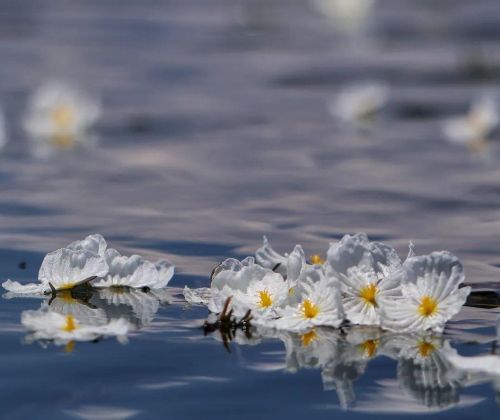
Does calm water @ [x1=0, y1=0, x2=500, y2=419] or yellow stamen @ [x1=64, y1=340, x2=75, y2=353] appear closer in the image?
calm water @ [x1=0, y1=0, x2=500, y2=419]

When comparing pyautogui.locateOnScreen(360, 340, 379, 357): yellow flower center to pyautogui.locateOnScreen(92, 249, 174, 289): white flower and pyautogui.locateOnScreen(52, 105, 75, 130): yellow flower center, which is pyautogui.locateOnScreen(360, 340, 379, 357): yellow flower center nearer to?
pyautogui.locateOnScreen(92, 249, 174, 289): white flower

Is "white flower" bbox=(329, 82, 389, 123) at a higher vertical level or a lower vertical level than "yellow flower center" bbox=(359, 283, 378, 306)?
higher

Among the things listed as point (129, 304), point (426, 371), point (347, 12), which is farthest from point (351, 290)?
point (347, 12)

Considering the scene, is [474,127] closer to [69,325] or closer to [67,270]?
[67,270]

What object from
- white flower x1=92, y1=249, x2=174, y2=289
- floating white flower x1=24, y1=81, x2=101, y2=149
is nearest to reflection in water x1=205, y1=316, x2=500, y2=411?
white flower x1=92, y1=249, x2=174, y2=289

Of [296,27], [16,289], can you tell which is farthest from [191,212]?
[296,27]

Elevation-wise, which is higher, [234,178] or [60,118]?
[60,118]

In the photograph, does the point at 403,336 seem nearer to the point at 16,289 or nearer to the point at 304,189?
the point at 16,289
